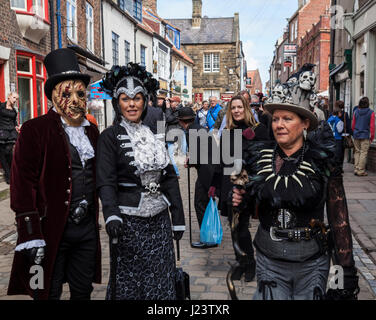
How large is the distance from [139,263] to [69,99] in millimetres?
1276

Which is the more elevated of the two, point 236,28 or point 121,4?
point 236,28

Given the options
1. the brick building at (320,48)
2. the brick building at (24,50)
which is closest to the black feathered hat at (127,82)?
the brick building at (24,50)

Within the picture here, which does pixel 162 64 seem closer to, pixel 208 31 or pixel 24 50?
pixel 208 31

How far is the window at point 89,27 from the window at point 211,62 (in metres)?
29.7

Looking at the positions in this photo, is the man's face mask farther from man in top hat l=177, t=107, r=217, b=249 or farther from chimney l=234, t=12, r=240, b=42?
chimney l=234, t=12, r=240, b=42

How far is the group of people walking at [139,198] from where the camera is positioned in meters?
2.54

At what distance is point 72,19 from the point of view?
53.0ft

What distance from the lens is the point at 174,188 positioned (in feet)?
10.5

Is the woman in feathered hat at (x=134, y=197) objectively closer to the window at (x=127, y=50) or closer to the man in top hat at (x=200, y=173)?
the man in top hat at (x=200, y=173)

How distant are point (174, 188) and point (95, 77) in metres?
15.6

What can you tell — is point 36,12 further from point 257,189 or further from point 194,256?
point 257,189

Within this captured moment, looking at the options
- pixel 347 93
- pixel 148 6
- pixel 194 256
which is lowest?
pixel 194 256

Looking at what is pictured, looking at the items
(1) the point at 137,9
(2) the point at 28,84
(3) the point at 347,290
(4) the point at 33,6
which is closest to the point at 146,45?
(1) the point at 137,9

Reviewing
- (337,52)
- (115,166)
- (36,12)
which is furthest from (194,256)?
(337,52)
